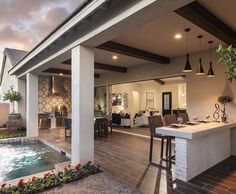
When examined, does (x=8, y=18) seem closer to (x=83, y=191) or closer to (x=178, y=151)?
(x=83, y=191)

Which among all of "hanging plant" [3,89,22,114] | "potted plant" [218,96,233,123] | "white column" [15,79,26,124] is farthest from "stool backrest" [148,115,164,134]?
"white column" [15,79,26,124]

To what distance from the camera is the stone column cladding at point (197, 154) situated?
2.97 meters

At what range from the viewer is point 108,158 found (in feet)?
13.6

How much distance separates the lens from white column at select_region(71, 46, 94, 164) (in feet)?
10.7

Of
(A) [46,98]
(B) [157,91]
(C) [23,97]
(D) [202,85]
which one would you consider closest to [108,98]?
(A) [46,98]

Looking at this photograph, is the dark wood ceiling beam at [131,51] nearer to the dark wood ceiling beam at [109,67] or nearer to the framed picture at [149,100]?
the dark wood ceiling beam at [109,67]

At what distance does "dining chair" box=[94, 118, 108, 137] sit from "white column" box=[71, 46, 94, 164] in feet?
10.4

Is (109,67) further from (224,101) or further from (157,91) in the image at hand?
(157,91)

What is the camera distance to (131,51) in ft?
15.9

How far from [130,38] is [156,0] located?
7.59 ft

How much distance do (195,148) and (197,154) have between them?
0.45ft

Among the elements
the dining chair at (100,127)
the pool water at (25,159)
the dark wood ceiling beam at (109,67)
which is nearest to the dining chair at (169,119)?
the pool water at (25,159)

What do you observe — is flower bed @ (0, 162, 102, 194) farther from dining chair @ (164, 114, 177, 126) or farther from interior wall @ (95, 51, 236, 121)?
interior wall @ (95, 51, 236, 121)

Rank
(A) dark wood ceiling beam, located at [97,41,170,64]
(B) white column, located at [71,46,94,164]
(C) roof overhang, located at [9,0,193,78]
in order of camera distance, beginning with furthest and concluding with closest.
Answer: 1. (A) dark wood ceiling beam, located at [97,41,170,64]
2. (B) white column, located at [71,46,94,164]
3. (C) roof overhang, located at [9,0,193,78]
